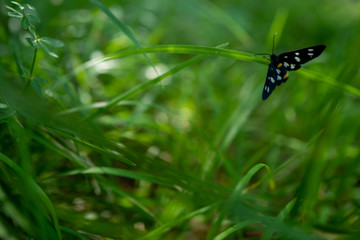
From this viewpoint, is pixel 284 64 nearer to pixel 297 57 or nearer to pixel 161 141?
pixel 297 57

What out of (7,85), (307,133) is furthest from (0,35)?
(307,133)

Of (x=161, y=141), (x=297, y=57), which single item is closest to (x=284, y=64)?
(x=297, y=57)

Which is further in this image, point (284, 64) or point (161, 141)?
point (161, 141)

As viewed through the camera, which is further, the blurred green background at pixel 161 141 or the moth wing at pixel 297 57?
the moth wing at pixel 297 57

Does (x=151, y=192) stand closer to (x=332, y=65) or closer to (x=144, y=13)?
(x=332, y=65)

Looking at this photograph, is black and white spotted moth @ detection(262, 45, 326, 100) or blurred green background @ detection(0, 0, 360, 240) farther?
black and white spotted moth @ detection(262, 45, 326, 100)
